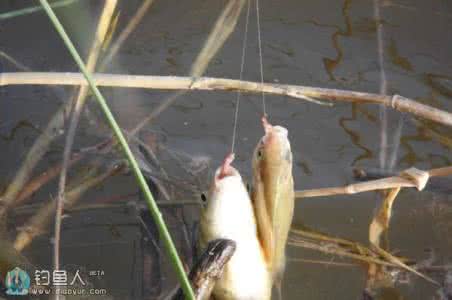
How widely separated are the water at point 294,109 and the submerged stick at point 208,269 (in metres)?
0.56

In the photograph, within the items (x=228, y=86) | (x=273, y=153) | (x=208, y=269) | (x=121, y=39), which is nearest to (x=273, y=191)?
(x=273, y=153)

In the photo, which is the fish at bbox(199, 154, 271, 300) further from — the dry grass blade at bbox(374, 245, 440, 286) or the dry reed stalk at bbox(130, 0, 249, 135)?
the dry reed stalk at bbox(130, 0, 249, 135)

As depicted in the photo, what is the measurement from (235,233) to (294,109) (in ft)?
4.40

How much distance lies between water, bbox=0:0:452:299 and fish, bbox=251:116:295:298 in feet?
1.48

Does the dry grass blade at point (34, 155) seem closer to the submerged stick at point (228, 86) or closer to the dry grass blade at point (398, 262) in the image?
the submerged stick at point (228, 86)

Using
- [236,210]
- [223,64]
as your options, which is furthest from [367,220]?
[223,64]

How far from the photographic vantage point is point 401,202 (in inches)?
89.0

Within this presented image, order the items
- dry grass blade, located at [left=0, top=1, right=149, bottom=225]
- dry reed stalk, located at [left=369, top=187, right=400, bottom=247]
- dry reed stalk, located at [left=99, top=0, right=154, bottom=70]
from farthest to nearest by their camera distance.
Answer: dry reed stalk, located at [left=99, top=0, right=154, bottom=70], dry grass blade, located at [left=0, top=1, right=149, bottom=225], dry reed stalk, located at [left=369, top=187, right=400, bottom=247]

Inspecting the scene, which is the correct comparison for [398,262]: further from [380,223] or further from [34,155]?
[34,155]

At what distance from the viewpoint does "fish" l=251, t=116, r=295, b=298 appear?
1404 millimetres

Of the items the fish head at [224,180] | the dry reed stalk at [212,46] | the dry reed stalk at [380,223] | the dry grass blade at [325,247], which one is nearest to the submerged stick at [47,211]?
the dry reed stalk at [212,46]

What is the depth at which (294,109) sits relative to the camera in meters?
2.72

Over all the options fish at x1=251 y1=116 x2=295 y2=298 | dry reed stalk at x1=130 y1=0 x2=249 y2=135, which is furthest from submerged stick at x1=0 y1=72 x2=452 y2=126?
dry reed stalk at x1=130 y1=0 x2=249 y2=135

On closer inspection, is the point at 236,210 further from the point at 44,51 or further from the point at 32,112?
the point at 44,51
